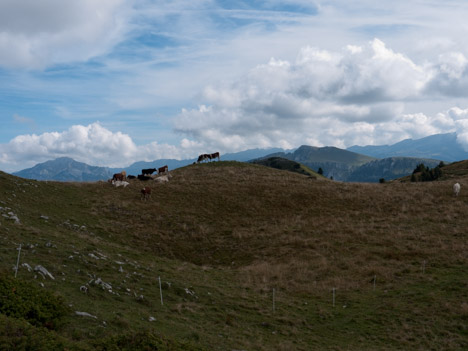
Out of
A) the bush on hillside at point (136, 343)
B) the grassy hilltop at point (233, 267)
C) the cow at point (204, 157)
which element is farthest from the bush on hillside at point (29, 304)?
the cow at point (204, 157)

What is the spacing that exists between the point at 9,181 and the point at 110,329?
98.5ft

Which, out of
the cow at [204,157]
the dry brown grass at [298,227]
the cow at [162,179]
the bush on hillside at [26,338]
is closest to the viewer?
the bush on hillside at [26,338]

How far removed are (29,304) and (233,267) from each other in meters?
20.1

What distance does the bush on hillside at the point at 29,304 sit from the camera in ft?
31.2

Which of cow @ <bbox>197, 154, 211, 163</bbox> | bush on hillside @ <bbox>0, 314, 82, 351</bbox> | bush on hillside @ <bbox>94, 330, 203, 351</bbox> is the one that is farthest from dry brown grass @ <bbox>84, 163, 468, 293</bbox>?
cow @ <bbox>197, 154, 211, 163</bbox>

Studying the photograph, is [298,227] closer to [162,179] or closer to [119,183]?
[162,179]

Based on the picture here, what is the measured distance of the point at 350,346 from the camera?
15.6 metres

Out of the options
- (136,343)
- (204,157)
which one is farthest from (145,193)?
(136,343)

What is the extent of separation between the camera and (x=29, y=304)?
982cm

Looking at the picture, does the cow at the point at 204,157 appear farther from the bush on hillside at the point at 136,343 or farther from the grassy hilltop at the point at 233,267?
the bush on hillside at the point at 136,343

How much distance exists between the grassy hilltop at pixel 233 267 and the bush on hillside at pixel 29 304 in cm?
4

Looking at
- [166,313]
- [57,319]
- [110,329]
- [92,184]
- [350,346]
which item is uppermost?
[92,184]

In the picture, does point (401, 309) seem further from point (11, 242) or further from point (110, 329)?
point (11, 242)

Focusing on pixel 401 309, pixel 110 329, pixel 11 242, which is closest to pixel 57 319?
pixel 110 329
